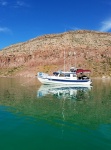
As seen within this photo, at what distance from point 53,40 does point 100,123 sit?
13327 centimetres

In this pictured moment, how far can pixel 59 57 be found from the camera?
133125 millimetres

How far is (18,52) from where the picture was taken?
144125 mm

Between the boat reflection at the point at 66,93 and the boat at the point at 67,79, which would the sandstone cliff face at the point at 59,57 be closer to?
the boat at the point at 67,79

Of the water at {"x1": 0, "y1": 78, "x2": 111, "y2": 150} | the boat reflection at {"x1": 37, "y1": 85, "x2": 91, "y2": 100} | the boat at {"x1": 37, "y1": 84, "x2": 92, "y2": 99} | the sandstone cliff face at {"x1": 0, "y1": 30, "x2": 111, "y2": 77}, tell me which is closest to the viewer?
the water at {"x1": 0, "y1": 78, "x2": 111, "y2": 150}

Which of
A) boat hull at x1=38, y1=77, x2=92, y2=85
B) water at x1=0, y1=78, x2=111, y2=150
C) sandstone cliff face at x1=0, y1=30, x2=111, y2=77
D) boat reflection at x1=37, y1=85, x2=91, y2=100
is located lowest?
water at x1=0, y1=78, x2=111, y2=150

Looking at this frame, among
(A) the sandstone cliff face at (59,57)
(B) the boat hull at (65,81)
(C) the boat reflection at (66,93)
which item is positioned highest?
(A) the sandstone cliff face at (59,57)

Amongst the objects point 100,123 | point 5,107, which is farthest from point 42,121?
point 5,107

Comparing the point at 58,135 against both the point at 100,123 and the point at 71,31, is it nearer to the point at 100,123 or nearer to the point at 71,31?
the point at 100,123

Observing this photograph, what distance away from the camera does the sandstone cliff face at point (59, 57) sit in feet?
410

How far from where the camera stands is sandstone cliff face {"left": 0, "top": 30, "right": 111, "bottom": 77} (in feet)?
410

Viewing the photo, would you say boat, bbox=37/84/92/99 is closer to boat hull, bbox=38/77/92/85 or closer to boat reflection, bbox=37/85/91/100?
boat reflection, bbox=37/85/91/100

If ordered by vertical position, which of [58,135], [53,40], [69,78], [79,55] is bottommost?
[58,135]

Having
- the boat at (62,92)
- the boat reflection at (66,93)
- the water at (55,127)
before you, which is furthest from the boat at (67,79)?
the water at (55,127)

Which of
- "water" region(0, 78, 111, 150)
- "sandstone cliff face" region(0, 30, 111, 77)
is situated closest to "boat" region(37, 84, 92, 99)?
"water" region(0, 78, 111, 150)
